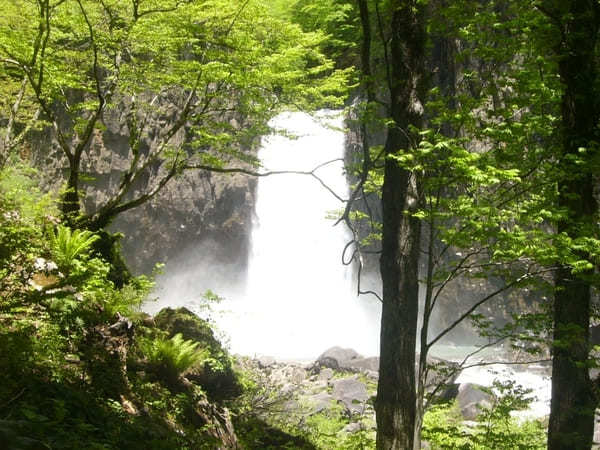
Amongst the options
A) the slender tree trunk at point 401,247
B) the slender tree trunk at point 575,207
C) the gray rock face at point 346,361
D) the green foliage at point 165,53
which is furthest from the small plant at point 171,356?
the gray rock face at point 346,361

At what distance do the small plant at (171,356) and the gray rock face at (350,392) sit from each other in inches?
168

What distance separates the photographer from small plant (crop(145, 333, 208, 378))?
19.4ft

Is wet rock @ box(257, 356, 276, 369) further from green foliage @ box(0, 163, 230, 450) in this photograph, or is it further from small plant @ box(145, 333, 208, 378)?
small plant @ box(145, 333, 208, 378)

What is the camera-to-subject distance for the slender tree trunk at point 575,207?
4.88 meters

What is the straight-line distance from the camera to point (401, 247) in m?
4.64

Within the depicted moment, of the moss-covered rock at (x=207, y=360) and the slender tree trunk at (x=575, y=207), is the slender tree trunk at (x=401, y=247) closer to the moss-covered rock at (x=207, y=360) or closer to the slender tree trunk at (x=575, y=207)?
the slender tree trunk at (x=575, y=207)

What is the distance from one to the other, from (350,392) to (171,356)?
17.5ft

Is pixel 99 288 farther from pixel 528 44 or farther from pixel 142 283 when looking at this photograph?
pixel 528 44

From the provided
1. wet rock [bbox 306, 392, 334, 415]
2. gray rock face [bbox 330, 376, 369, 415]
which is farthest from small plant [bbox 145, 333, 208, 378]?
gray rock face [bbox 330, 376, 369, 415]

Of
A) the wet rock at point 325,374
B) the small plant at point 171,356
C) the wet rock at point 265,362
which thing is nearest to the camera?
the small plant at point 171,356

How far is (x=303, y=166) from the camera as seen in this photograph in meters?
20.9

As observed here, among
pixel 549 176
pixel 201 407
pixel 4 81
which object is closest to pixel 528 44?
pixel 549 176

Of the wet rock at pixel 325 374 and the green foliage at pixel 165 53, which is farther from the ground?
the green foliage at pixel 165 53

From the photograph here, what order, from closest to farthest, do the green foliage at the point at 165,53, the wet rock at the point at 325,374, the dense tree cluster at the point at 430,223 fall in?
1. the dense tree cluster at the point at 430,223
2. the green foliage at the point at 165,53
3. the wet rock at the point at 325,374
